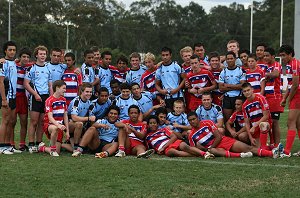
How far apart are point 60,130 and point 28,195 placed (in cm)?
323

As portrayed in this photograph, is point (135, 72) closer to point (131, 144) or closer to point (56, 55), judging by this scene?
point (56, 55)

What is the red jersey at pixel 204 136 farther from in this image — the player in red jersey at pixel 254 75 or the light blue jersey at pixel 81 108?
the light blue jersey at pixel 81 108

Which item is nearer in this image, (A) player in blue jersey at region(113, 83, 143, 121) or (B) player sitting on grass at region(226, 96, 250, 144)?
(B) player sitting on grass at region(226, 96, 250, 144)

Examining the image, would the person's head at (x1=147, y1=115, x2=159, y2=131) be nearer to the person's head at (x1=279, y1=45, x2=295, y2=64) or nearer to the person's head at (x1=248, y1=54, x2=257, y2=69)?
the person's head at (x1=248, y1=54, x2=257, y2=69)

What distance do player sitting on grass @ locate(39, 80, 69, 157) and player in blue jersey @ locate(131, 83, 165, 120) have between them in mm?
1261

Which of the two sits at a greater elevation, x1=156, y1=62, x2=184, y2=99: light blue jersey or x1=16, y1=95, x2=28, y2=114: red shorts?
x1=156, y1=62, x2=184, y2=99: light blue jersey

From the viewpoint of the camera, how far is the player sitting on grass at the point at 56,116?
905 cm

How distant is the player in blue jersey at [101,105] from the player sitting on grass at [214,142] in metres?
1.54

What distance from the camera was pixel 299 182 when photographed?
659 cm

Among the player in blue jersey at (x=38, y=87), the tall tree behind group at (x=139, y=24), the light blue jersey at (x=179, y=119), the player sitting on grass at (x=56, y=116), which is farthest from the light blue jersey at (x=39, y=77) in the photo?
the tall tree behind group at (x=139, y=24)

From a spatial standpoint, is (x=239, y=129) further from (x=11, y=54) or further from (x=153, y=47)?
(x=153, y=47)

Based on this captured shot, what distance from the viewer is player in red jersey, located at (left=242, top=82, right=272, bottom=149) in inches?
356

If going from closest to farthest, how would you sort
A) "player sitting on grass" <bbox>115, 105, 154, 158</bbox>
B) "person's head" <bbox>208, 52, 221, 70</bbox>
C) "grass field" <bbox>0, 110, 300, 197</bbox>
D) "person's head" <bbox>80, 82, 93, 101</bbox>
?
"grass field" <bbox>0, 110, 300, 197</bbox> < "player sitting on grass" <bbox>115, 105, 154, 158</bbox> < "person's head" <bbox>80, 82, 93, 101</bbox> < "person's head" <bbox>208, 52, 221, 70</bbox>

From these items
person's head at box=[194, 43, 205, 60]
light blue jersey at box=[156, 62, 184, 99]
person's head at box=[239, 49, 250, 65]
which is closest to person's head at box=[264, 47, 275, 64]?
person's head at box=[239, 49, 250, 65]
